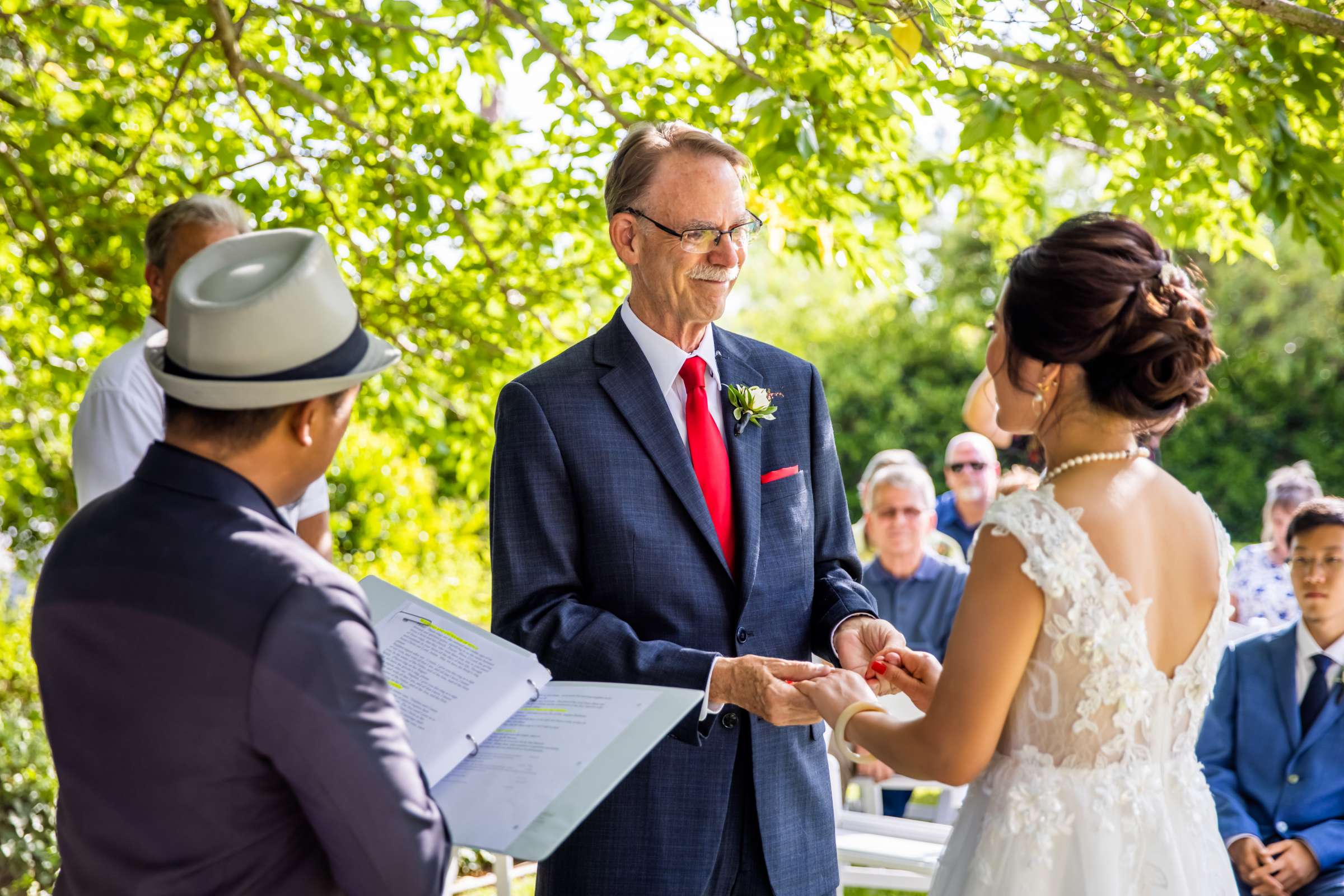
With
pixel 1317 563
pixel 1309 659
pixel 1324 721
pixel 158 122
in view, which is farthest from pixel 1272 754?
pixel 158 122

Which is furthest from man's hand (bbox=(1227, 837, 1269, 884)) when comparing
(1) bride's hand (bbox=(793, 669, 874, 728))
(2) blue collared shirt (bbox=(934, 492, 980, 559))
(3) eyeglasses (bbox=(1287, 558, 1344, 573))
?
(2) blue collared shirt (bbox=(934, 492, 980, 559))

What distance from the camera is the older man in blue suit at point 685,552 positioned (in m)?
2.44

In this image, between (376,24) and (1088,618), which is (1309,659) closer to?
(1088,618)

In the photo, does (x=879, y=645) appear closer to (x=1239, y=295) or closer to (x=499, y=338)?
(x=499, y=338)

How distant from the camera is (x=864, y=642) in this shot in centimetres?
260

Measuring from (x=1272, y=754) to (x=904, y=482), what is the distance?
7.36 feet

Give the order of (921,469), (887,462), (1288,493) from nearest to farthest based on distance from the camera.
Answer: (921,469) → (887,462) → (1288,493)

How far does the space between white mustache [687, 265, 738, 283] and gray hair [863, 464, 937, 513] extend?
11.4 ft

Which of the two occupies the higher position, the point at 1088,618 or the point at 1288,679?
the point at 1088,618

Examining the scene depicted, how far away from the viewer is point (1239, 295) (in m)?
20.0

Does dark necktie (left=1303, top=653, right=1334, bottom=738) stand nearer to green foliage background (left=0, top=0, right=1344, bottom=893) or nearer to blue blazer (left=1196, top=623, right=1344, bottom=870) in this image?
blue blazer (left=1196, top=623, right=1344, bottom=870)

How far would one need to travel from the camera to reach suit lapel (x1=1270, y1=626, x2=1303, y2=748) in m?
4.20

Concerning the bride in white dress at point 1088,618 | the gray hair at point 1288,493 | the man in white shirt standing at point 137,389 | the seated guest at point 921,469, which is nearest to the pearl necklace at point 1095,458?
the bride in white dress at point 1088,618

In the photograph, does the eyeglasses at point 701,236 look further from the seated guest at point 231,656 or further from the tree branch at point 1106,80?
the tree branch at point 1106,80
